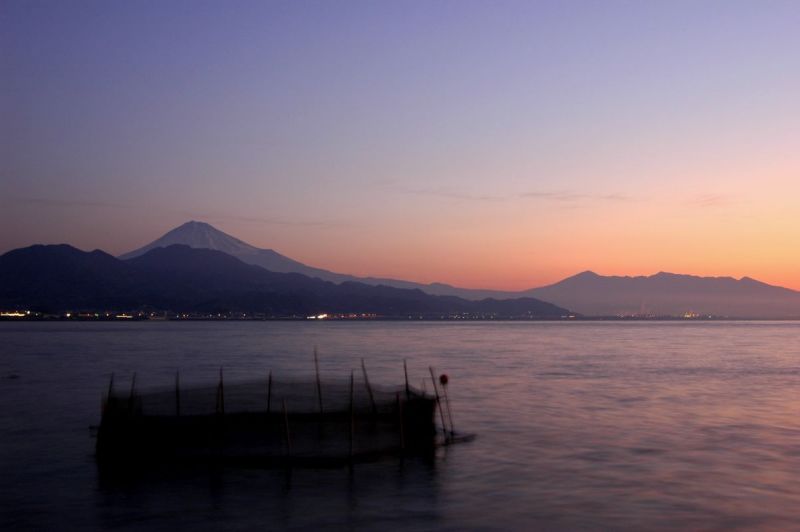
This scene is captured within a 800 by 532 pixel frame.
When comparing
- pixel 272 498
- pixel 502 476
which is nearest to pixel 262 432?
pixel 272 498

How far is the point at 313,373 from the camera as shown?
184 feet

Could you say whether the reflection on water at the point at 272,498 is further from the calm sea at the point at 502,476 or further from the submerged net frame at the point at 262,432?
the submerged net frame at the point at 262,432

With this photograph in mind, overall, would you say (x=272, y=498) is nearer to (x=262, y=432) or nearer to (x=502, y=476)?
(x=262, y=432)

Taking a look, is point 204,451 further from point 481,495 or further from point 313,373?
point 313,373

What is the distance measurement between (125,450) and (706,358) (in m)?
64.2

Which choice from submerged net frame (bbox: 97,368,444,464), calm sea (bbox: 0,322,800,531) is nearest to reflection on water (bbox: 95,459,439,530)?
calm sea (bbox: 0,322,800,531)

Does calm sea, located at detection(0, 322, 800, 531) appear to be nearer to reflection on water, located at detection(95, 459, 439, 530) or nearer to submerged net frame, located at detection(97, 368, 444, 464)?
reflection on water, located at detection(95, 459, 439, 530)

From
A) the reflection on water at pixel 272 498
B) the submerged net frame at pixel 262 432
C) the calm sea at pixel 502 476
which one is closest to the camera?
the reflection on water at pixel 272 498

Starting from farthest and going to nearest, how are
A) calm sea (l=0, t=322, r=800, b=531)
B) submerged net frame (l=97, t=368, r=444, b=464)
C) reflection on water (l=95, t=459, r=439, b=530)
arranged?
submerged net frame (l=97, t=368, r=444, b=464) → calm sea (l=0, t=322, r=800, b=531) → reflection on water (l=95, t=459, r=439, b=530)

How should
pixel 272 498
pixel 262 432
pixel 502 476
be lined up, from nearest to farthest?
1. pixel 272 498
2. pixel 502 476
3. pixel 262 432

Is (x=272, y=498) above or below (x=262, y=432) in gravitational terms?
below

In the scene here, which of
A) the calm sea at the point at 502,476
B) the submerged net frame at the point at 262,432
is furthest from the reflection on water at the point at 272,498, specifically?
the submerged net frame at the point at 262,432

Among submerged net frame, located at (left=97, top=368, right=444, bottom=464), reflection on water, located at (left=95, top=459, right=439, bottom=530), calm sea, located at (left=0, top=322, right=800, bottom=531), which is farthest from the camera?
submerged net frame, located at (left=97, top=368, right=444, bottom=464)

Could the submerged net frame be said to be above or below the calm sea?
above
